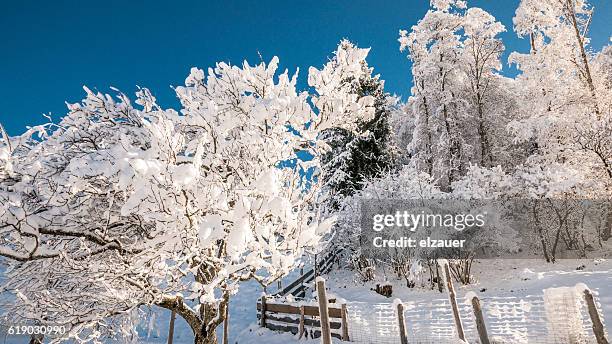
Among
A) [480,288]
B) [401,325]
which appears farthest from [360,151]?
[401,325]

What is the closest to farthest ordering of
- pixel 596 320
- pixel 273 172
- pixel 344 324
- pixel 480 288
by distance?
pixel 273 172, pixel 596 320, pixel 344 324, pixel 480 288

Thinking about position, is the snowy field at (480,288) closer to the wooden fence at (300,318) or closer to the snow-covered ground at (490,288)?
the snow-covered ground at (490,288)

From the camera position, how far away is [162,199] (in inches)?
101

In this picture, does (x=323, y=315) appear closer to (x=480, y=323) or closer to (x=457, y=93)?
(x=480, y=323)

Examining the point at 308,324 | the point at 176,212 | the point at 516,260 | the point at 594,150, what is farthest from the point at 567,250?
the point at 176,212

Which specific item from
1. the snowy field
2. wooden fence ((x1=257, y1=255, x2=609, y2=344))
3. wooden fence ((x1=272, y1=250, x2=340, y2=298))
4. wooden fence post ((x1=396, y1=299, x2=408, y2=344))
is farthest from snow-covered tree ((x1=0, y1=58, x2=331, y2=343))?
wooden fence ((x1=272, y1=250, x2=340, y2=298))

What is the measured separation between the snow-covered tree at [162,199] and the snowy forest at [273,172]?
0.07 ft

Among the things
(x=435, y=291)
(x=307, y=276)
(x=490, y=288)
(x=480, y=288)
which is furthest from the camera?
(x=307, y=276)

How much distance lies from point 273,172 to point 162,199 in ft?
2.77

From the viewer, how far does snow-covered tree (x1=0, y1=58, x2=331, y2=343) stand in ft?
8.46

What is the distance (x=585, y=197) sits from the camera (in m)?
15.5

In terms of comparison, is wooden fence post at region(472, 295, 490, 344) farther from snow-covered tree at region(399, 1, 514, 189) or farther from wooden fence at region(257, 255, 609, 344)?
snow-covered tree at region(399, 1, 514, 189)

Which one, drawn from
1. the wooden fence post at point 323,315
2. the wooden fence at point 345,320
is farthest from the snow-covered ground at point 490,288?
the wooden fence post at point 323,315

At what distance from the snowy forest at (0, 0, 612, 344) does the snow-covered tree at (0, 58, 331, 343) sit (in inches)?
0.9
